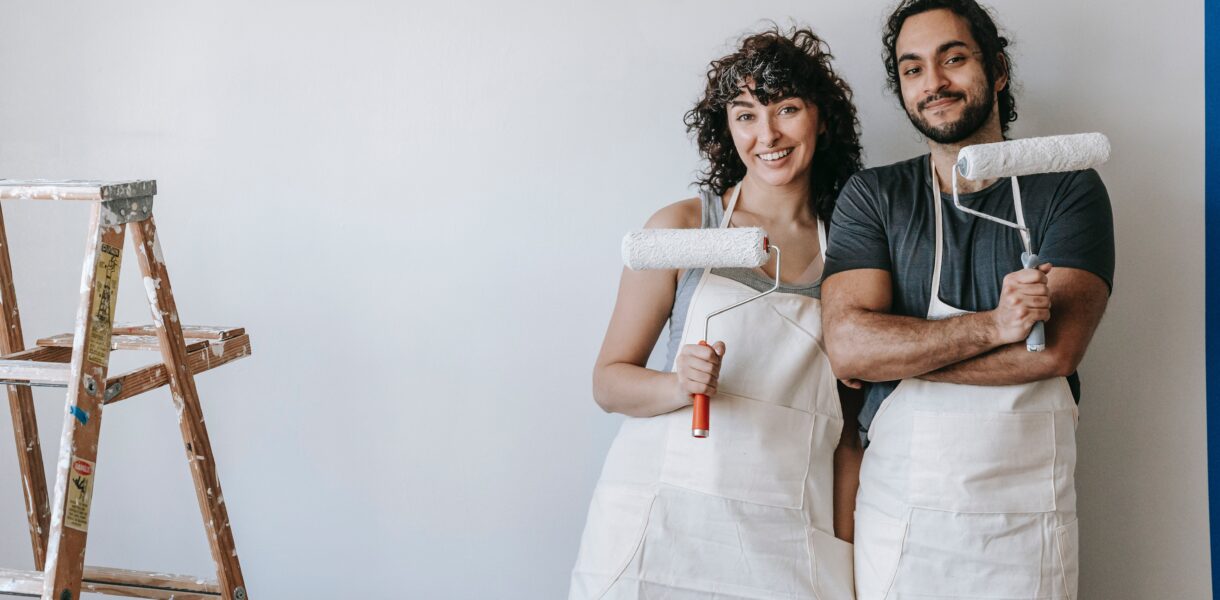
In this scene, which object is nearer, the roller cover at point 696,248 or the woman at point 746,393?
the roller cover at point 696,248

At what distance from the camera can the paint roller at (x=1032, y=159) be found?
1.27 meters

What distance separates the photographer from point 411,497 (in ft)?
6.48

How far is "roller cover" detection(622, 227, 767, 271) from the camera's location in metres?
1.36

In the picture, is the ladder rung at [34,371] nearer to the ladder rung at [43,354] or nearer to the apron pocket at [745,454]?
the ladder rung at [43,354]

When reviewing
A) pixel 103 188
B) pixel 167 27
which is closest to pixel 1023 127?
pixel 103 188

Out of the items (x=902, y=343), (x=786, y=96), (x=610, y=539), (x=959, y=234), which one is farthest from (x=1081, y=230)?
(x=610, y=539)

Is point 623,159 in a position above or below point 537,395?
above

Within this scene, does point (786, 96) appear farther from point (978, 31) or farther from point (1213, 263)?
point (1213, 263)

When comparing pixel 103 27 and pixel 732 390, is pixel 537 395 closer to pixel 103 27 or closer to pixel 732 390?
pixel 732 390

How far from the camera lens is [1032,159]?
4.19ft

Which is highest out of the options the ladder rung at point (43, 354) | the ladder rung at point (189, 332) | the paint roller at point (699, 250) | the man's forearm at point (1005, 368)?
the paint roller at point (699, 250)

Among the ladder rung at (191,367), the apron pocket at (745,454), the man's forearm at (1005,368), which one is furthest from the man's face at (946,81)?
the ladder rung at (191,367)

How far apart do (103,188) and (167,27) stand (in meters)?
0.77

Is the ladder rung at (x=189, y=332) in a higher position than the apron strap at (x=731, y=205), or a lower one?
lower
